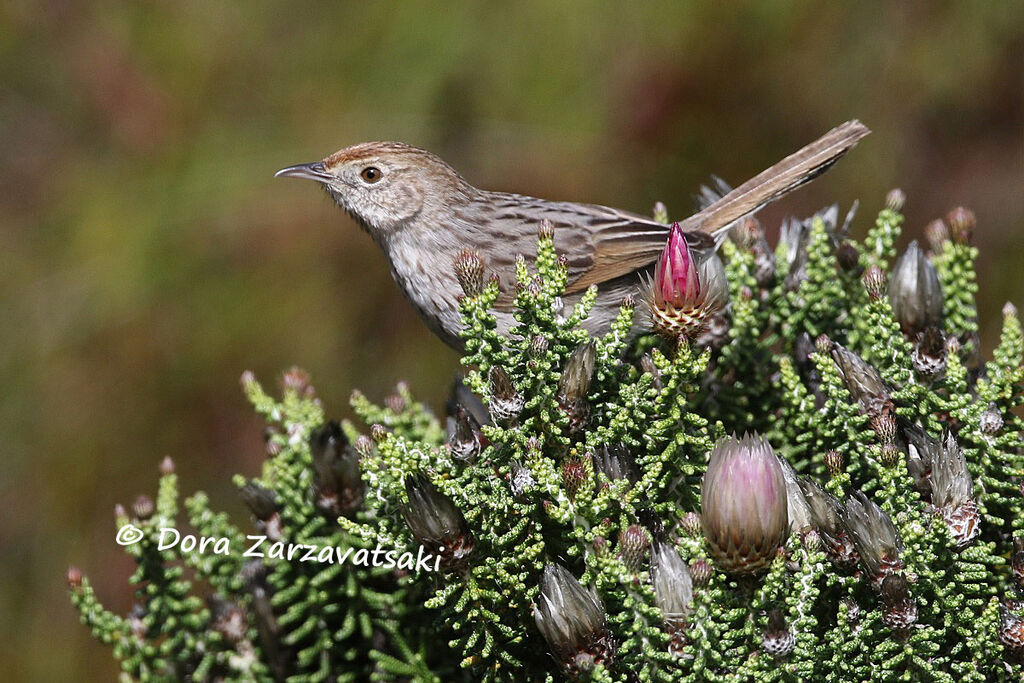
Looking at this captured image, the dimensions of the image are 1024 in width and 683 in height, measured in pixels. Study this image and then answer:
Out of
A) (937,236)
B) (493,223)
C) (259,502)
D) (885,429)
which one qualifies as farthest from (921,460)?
(493,223)

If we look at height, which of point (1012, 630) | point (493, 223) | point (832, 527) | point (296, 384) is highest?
point (493, 223)

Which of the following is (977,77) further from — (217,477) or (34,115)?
(34,115)

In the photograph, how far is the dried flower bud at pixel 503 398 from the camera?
1.68 m

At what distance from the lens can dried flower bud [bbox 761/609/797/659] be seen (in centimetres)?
147

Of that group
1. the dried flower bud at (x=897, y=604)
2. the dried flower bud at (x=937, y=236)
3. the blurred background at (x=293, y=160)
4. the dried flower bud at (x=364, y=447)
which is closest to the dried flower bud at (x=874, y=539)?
the dried flower bud at (x=897, y=604)

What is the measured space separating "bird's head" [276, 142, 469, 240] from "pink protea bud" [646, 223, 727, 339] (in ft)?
6.26

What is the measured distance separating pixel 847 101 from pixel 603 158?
1110 mm

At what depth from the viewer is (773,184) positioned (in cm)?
293

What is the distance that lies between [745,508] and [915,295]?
0.80m

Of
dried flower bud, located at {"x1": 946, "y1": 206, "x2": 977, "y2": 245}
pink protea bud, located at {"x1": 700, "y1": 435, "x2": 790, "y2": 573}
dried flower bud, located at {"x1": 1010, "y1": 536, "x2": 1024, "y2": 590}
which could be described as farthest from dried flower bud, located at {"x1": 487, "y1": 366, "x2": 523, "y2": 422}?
dried flower bud, located at {"x1": 946, "y1": 206, "x2": 977, "y2": 245}

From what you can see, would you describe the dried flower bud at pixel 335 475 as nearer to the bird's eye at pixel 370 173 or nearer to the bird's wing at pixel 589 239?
the bird's wing at pixel 589 239

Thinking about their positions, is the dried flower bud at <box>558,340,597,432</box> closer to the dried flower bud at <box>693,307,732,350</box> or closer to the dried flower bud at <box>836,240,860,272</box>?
the dried flower bud at <box>693,307,732,350</box>

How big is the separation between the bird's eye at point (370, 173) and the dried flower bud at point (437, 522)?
6.56 feet

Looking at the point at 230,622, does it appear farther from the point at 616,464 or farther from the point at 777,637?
the point at 777,637
